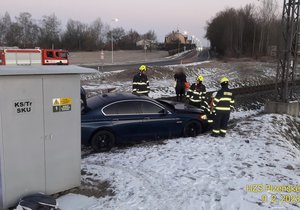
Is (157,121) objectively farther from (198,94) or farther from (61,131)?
(61,131)

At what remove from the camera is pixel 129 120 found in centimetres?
924

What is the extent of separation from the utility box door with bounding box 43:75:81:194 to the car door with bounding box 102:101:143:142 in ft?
9.44

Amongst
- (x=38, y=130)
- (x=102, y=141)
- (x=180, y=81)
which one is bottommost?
(x=102, y=141)

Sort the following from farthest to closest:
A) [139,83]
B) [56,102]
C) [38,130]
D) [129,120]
→ [139,83], [129,120], [56,102], [38,130]

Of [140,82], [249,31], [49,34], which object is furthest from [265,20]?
[140,82]

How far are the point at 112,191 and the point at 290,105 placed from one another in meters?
12.6

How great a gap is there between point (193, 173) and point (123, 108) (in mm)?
3012

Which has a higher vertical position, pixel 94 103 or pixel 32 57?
pixel 32 57

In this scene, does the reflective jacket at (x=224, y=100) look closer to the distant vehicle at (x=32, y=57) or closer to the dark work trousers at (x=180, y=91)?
the dark work trousers at (x=180, y=91)

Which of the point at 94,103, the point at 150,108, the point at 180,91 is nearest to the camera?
the point at 94,103

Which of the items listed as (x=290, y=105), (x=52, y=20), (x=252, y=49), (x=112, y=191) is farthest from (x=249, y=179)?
(x=52, y=20)

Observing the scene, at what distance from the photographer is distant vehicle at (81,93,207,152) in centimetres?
881
